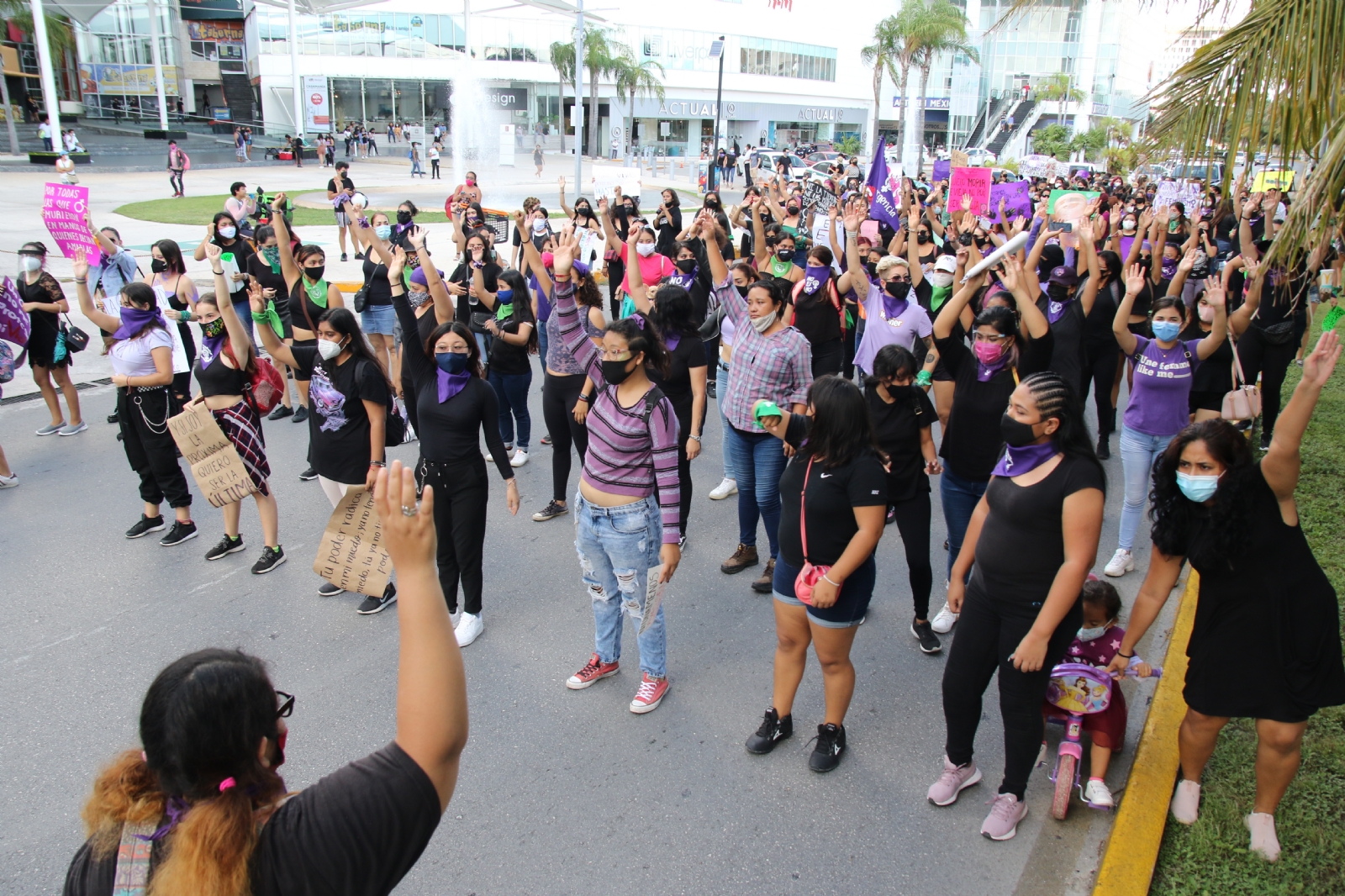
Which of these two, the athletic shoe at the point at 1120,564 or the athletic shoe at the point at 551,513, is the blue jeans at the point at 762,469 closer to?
the athletic shoe at the point at 551,513

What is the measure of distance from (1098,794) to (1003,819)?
49cm

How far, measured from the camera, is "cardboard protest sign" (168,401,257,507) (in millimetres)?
5680

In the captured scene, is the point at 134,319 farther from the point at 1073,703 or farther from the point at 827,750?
the point at 1073,703

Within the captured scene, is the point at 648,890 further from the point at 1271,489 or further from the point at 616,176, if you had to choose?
the point at 616,176

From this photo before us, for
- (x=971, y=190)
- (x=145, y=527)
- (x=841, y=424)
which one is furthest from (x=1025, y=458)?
(x=971, y=190)

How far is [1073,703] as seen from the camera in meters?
3.78

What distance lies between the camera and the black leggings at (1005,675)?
345 centimetres

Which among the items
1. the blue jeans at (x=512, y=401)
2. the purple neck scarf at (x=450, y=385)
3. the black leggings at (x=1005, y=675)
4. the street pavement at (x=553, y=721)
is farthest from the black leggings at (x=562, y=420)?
the black leggings at (x=1005, y=675)

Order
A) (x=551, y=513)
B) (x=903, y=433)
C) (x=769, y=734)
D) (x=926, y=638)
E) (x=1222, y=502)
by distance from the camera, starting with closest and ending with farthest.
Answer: (x=1222, y=502) < (x=769, y=734) < (x=903, y=433) < (x=926, y=638) < (x=551, y=513)

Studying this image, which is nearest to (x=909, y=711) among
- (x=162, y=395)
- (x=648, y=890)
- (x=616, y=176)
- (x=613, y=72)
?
(x=648, y=890)

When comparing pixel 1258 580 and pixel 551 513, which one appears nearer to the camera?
pixel 1258 580

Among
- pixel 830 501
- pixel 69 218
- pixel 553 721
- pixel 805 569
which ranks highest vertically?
pixel 69 218

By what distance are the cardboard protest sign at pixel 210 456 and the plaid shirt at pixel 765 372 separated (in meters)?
3.17

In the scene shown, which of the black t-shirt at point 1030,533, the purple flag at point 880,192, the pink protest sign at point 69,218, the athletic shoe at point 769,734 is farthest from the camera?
the purple flag at point 880,192
